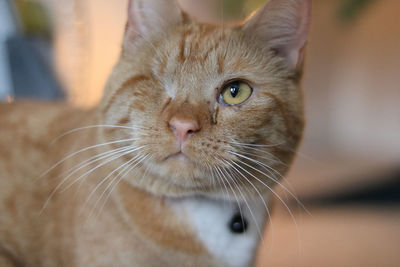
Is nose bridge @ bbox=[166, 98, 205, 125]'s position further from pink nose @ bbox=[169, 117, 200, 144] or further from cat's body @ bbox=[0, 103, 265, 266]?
cat's body @ bbox=[0, 103, 265, 266]

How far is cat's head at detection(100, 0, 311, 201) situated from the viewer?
39.9 inches

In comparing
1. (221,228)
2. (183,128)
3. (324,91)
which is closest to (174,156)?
(183,128)

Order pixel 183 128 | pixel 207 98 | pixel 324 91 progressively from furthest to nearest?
1. pixel 324 91
2. pixel 207 98
3. pixel 183 128

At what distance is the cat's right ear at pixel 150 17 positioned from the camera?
1.23 meters

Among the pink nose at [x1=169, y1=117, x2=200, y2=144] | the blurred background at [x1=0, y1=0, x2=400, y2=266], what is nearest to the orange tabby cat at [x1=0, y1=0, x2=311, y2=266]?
the pink nose at [x1=169, y1=117, x2=200, y2=144]

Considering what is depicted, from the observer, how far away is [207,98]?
108 cm

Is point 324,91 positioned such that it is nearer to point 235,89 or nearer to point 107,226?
point 235,89

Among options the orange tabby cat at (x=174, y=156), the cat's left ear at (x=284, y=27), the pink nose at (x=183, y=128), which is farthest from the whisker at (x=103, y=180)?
the cat's left ear at (x=284, y=27)

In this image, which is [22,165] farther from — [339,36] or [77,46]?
[339,36]

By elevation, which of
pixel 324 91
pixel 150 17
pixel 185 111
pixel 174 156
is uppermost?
pixel 324 91

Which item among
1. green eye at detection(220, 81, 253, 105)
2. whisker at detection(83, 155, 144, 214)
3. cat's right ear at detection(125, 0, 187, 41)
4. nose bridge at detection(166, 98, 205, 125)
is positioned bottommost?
whisker at detection(83, 155, 144, 214)

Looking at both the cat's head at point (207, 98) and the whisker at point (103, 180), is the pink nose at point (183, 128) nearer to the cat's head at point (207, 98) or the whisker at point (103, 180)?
the cat's head at point (207, 98)

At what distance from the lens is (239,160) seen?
1040mm

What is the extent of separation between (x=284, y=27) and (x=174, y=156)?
0.58 metres
